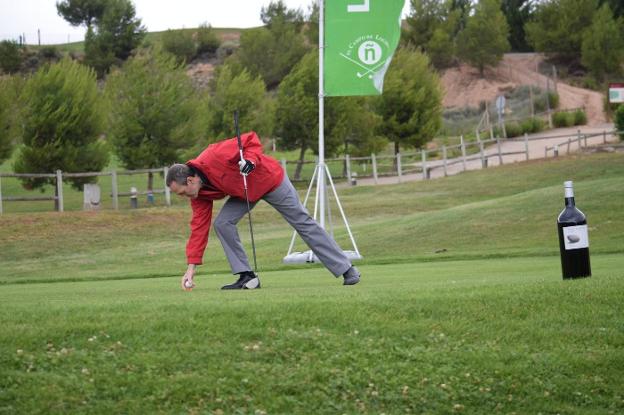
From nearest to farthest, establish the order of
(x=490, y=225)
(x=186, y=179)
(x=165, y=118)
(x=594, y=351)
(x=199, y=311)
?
(x=594, y=351) < (x=199, y=311) < (x=186, y=179) < (x=490, y=225) < (x=165, y=118)

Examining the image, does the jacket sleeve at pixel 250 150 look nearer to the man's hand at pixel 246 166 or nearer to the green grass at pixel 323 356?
the man's hand at pixel 246 166

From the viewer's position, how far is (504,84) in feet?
317

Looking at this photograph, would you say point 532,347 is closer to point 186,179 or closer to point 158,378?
point 158,378

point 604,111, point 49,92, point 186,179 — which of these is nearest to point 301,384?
point 186,179

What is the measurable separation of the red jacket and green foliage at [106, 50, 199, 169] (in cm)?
3896

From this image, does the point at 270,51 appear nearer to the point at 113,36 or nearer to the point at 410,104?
the point at 113,36

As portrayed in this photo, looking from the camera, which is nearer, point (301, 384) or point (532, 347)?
point (301, 384)

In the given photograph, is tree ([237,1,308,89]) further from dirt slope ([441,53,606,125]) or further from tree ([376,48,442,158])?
tree ([376,48,442,158])

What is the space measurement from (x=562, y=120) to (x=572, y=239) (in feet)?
243

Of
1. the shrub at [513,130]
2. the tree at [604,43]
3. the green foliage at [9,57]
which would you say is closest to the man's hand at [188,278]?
the shrub at [513,130]

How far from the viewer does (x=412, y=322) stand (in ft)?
24.5

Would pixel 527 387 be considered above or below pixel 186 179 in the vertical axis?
below

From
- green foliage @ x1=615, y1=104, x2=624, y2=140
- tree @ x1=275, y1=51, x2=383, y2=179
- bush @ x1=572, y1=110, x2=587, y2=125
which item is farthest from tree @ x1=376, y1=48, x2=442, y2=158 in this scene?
bush @ x1=572, y1=110, x2=587, y2=125

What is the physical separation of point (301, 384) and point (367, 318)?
1.09 metres
